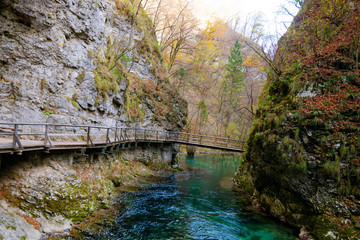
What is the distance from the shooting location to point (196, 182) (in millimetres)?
16125

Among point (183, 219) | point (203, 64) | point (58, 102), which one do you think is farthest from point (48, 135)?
point (203, 64)

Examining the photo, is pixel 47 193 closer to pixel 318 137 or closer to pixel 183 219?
pixel 183 219

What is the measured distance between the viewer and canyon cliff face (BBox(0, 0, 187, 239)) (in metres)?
6.56

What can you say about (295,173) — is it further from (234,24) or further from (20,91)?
(234,24)

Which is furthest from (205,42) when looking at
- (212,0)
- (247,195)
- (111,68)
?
(247,195)

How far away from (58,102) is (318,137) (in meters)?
11.7

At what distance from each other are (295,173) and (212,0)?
3086 centimetres

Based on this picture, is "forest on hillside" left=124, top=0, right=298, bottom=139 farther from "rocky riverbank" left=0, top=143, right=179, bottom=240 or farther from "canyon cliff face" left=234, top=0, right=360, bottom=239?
"rocky riverbank" left=0, top=143, right=179, bottom=240

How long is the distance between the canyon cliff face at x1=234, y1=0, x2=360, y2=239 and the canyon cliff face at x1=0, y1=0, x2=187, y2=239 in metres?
7.86

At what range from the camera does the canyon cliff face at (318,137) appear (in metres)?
7.81

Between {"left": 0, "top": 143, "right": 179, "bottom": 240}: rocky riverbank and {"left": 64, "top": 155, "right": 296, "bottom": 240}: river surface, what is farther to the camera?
{"left": 64, "top": 155, "right": 296, "bottom": 240}: river surface

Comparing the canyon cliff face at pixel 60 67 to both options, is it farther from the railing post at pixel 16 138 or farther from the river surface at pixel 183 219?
the river surface at pixel 183 219

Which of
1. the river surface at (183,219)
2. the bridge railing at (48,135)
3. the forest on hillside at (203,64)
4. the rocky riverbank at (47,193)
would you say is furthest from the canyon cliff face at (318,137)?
the forest on hillside at (203,64)

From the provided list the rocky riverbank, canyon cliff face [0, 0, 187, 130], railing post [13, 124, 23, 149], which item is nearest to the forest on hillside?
canyon cliff face [0, 0, 187, 130]
